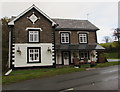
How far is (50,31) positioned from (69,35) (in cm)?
429

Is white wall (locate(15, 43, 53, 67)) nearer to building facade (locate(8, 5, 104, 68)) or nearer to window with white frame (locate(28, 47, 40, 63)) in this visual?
building facade (locate(8, 5, 104, 68))

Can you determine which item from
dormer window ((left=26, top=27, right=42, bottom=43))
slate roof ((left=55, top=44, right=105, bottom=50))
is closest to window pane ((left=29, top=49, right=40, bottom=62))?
dormer window ((left=26, top=27, right=42, bottom=43))

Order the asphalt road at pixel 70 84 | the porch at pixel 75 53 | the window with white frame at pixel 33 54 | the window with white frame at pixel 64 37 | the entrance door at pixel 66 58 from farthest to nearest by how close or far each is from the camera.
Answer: the window with white frame at pixel 64 37 < the entrance door at pixel 66 58 < the porch at pixel 75 53 < the window with white frame at pixel 33 54 < the asphalt road at pixel 70 84

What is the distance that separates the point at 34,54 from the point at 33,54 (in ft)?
0.48

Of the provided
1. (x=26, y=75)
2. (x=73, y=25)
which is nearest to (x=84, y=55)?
(x=73, y=25)

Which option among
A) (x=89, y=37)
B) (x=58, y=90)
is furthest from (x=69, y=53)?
(x=58, y=90)

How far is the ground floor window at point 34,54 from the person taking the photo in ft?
60.3

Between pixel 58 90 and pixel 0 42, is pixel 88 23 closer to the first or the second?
pixel 0 42

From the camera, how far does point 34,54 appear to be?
18656 mm

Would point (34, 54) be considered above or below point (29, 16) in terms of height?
below

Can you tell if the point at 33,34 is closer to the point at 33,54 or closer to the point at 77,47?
the point at 33,54

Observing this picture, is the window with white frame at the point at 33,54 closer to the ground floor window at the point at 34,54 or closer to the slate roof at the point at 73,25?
the ground floor window at the point at 34,54

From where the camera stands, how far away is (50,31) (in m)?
19.5

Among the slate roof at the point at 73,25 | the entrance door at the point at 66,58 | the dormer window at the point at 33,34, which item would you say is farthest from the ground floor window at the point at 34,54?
the slate roof at the point at 73,25
